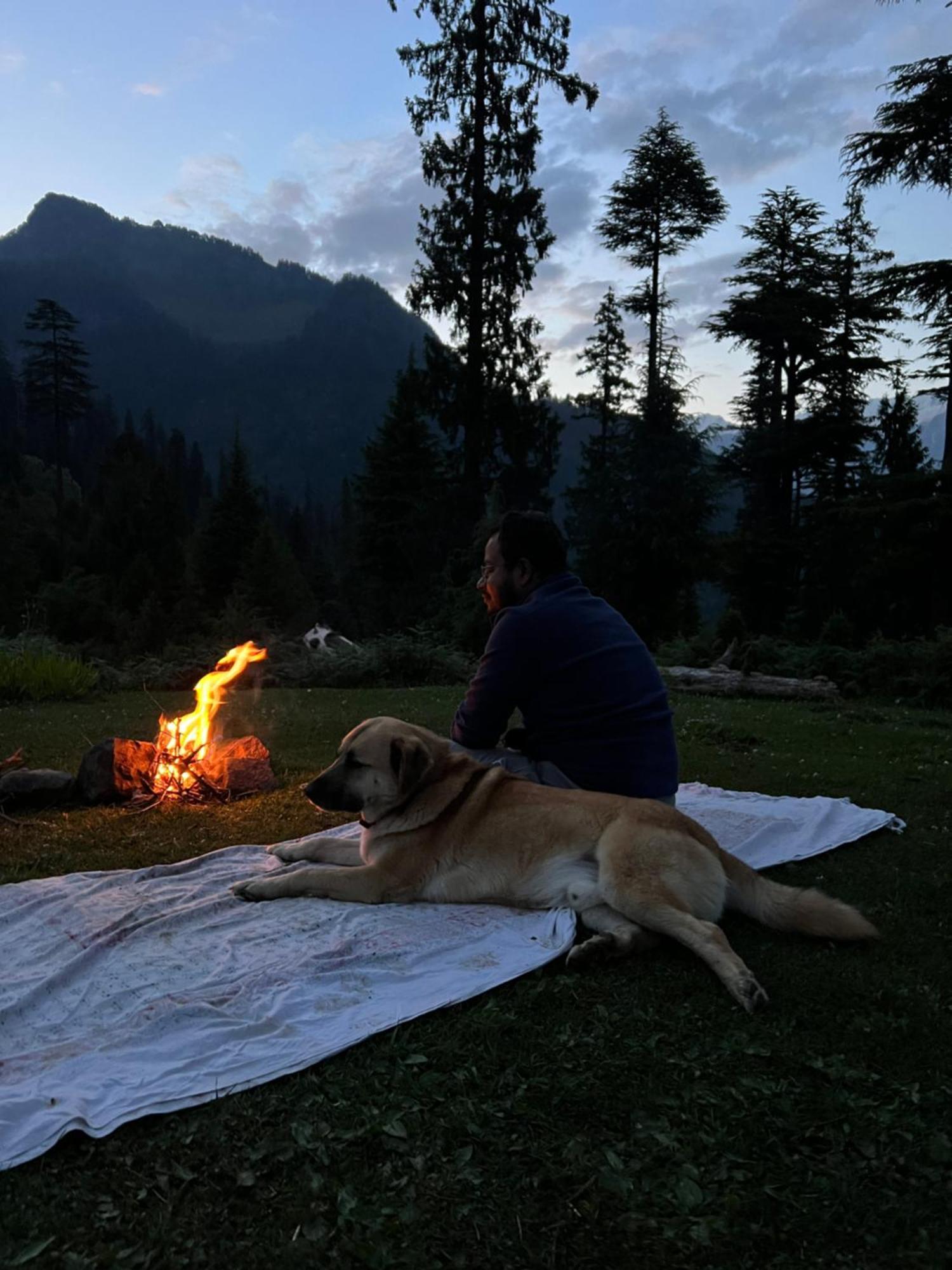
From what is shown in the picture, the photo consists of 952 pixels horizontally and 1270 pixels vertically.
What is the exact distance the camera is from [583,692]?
5305 millimetres

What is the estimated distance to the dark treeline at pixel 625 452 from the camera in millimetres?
24531

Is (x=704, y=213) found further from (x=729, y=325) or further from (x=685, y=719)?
(x=685, y=719)

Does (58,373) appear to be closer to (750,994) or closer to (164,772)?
(164,772)

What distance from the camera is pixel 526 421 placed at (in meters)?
27.8

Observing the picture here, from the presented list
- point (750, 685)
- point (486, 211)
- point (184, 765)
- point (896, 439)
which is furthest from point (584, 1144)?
point (896, 439)

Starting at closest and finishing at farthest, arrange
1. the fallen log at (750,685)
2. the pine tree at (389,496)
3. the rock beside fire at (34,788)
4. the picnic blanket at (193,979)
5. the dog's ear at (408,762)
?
the picnic blanket at (193,979) → the dog's ear at (408,762) → the rock beside fire at (34,788) → the fallen log at (750,685) → the pine tree at (389,496)

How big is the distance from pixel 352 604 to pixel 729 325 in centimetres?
2356

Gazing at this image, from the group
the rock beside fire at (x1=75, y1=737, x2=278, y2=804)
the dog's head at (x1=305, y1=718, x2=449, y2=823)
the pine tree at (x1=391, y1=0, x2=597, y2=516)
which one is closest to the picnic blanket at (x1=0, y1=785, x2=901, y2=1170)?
the dog's head at (x1=305, y1=718, x2=449, y2=823)

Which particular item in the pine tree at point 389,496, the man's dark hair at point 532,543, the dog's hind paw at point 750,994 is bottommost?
the dog's hind paw at point 750,994

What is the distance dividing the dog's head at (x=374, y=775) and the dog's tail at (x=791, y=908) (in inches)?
69.3

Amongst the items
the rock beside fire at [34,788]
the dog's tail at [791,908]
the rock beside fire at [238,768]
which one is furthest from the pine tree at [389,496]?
the dog's tail at [791,908]

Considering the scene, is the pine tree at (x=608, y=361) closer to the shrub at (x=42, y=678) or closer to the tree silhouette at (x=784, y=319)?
the tree silhouette at (x=784, y=319)

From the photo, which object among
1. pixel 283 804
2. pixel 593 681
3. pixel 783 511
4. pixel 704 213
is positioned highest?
pixel 704 213

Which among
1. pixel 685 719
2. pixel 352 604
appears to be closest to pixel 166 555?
pixel 352 604
